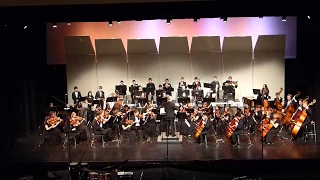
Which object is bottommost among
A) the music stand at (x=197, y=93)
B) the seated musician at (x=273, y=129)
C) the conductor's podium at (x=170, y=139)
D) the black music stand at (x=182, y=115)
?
the conductor's podium at (x=170, y=139)

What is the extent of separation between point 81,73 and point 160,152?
669 cm

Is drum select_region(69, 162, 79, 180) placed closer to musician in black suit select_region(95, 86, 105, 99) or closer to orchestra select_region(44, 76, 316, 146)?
orchestra select_region(44, 76, 316, 146)

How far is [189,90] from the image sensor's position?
1603cm

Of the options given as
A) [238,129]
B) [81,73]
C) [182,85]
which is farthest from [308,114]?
[81,73]

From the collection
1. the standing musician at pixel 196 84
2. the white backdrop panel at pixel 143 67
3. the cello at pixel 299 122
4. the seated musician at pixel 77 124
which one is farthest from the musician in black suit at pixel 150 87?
the cello at pixel 299 122

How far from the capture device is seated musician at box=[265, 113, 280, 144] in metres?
12.5

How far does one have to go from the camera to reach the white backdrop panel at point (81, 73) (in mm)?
17328

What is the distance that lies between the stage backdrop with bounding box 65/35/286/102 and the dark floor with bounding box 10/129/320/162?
450 centimetres

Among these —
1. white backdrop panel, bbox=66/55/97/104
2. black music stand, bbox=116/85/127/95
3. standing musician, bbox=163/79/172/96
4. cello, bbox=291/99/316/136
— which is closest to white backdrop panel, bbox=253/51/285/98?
Answer: standing musician, bbox=163/79/172/96

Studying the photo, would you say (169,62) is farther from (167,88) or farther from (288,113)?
(288,113)

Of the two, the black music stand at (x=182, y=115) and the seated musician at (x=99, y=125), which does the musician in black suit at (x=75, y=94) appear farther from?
the black music stand at (x=182, y=115)

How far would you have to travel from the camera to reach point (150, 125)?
13523 mm

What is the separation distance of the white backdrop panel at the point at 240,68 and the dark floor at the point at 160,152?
14.1 feet

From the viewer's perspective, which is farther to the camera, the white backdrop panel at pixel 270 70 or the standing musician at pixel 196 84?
the white backdrop panel at pixel 270 70
